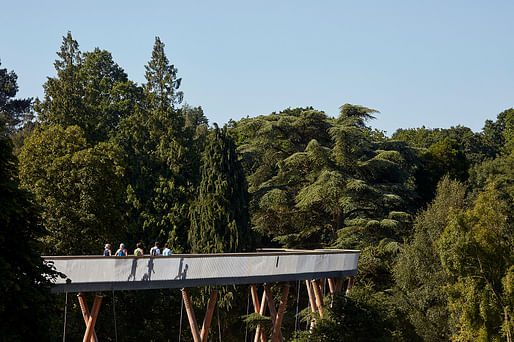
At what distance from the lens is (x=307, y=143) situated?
196 ft

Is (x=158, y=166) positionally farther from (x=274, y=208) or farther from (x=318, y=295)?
(x=318, y=295)

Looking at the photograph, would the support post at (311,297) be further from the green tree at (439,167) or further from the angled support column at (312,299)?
the green tree at (439,167)

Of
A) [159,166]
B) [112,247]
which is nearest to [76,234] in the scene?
[112,247]

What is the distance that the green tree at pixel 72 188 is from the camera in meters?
40.8

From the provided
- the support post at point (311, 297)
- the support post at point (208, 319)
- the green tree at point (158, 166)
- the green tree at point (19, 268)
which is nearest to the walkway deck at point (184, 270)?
the support post at point (208, 319)

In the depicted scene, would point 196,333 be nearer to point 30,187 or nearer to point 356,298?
point 356,298

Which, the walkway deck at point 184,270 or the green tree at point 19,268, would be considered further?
the walkway deck at point 184,270

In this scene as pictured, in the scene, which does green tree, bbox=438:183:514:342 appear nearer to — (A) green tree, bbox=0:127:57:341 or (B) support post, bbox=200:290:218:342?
(B) support post, bbox=200:290:218:342

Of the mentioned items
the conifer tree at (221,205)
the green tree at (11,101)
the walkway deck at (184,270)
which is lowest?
the walkway deck at (184,270)

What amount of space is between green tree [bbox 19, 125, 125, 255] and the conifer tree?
515cm

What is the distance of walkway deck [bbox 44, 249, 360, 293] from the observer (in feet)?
77.9

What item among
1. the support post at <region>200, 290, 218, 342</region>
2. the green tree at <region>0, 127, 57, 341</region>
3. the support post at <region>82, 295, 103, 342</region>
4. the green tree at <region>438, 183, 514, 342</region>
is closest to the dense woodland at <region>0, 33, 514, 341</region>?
the green tree at <region>438, 183, 514, 342</region>

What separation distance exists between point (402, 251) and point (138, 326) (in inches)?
633

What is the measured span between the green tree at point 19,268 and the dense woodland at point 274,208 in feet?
40.1
